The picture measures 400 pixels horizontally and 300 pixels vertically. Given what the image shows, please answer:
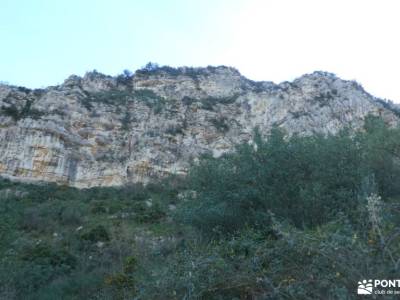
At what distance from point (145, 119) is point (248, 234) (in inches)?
1078

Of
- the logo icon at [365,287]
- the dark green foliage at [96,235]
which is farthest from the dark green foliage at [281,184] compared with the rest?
the dark green foliage at [96,235]

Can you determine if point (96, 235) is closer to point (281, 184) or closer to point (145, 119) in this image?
point (281, 184)

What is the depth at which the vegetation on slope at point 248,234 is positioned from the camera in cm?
376

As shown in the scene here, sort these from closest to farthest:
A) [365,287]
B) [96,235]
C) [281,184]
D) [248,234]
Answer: [365,287] < [248,234] < [281,184] < [96,235]

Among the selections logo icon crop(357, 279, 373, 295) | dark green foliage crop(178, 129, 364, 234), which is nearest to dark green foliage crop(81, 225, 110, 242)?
dark green foliage crop(178, 129, 364, 234)

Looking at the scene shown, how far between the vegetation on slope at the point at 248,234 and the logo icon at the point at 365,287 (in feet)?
0.26

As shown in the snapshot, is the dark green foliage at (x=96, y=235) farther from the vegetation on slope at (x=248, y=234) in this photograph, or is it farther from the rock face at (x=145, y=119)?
the rock face at (x=145, y=119)

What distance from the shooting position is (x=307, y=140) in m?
9.77

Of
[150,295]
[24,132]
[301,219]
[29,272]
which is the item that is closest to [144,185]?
[24,132]

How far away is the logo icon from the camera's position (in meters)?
3.05

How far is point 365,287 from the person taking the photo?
308 cm

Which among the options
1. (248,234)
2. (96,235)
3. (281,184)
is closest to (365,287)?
(248,234)

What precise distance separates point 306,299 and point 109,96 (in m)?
33.5

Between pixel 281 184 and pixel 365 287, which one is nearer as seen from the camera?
pixel 365 287
